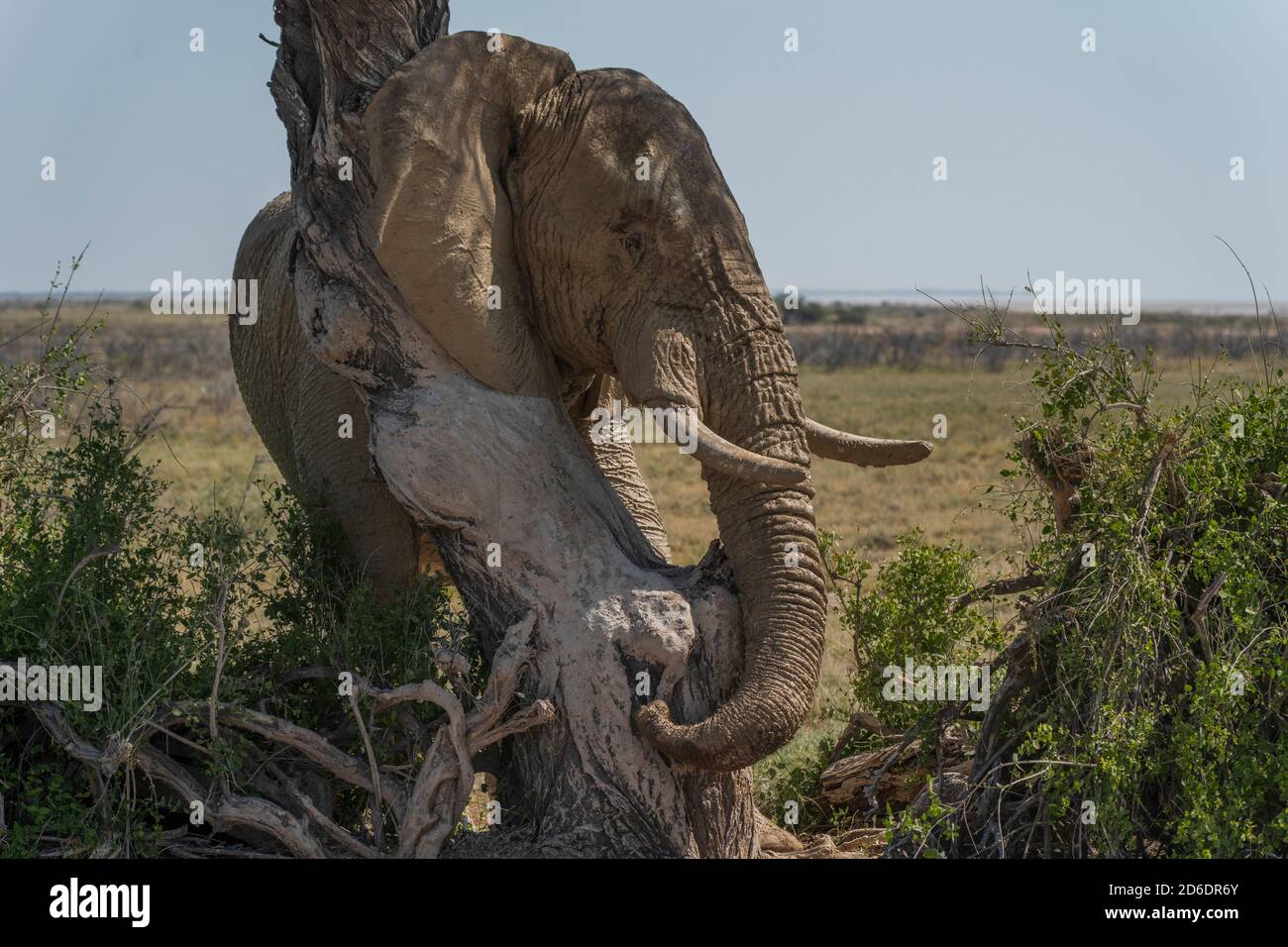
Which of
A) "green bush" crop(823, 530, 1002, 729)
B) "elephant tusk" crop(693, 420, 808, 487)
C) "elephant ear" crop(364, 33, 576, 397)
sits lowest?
"green bush" crop(823, 530, 1002, 729)

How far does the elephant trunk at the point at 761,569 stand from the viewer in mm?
5043

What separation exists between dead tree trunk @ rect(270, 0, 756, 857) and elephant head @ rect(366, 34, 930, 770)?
0.14 meters

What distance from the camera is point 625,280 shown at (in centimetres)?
562

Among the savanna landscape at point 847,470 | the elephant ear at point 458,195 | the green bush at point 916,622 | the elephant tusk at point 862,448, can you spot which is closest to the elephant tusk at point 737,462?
the elephant tusk at point 862,448

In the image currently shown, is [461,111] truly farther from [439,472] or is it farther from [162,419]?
[162,419]

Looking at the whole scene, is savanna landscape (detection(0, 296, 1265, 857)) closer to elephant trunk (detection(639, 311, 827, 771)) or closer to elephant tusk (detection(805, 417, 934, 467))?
elephant tusk (detection(805, 417, 934, 467))

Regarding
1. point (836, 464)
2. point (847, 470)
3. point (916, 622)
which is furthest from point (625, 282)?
point (836, 464)

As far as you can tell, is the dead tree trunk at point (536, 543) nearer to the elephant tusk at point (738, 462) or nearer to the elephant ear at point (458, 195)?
the elephant ear at point (458, 195)

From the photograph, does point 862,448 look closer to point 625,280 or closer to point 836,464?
point 625,280

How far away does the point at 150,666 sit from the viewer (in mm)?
5625

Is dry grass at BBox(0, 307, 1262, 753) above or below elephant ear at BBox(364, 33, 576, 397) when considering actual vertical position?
below

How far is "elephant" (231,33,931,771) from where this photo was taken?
5.12 meters

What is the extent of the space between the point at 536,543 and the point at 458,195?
135cm

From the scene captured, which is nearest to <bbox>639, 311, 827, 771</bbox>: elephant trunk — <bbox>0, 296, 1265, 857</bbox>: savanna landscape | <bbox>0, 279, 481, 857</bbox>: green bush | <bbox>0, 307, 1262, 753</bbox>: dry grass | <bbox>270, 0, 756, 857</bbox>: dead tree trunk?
<bbox>270, 0, 756, 857</bbox>: dead tree trunk
